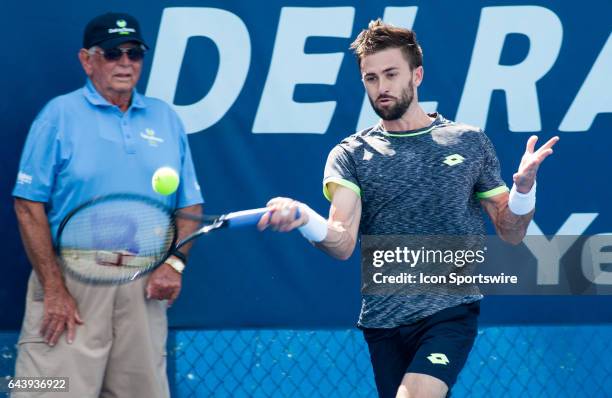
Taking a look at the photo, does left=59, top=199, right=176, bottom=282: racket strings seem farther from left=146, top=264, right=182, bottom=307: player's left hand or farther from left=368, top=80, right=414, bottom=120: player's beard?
left=368, top=80, right=414, bottom=120: player's beard

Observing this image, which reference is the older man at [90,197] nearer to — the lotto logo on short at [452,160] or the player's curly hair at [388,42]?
the player's curly hair at [388,42]

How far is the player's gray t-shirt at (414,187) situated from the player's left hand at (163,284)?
87cm

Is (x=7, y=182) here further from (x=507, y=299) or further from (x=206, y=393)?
(x=507, y=299)

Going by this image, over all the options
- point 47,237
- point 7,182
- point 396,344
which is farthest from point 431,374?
point 7,182

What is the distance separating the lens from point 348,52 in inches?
203

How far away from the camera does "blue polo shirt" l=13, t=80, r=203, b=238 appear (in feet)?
14.9

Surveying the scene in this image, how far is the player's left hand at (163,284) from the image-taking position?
4664 millimetres

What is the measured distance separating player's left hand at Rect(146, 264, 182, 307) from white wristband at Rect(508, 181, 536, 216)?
136cm

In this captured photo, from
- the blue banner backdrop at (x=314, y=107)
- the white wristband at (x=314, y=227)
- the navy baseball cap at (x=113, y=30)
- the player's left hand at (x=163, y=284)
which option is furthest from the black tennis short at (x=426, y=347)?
the navy baseball cap at (x=113, y=30)

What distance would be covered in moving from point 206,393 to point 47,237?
103 centimetres

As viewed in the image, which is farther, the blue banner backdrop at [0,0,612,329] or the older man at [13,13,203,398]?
the blue banner backdrop at [0,0,612,329]

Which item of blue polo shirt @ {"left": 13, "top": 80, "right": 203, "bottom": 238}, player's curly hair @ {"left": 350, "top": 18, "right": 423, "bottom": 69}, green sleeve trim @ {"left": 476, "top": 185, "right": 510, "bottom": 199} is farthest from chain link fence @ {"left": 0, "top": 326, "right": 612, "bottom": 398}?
player's curly hair @ {"left": 350, "top": 18, "right": 423, "bottom": 69}

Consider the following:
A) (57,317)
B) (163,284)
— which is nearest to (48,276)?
(57,317)

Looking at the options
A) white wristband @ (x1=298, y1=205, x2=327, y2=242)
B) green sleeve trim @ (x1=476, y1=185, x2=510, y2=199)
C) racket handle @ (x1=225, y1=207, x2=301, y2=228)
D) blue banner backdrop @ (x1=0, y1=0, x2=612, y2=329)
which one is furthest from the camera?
blue banner backdrop @ (x1=0, y1=0, x2=612, y2=329)
